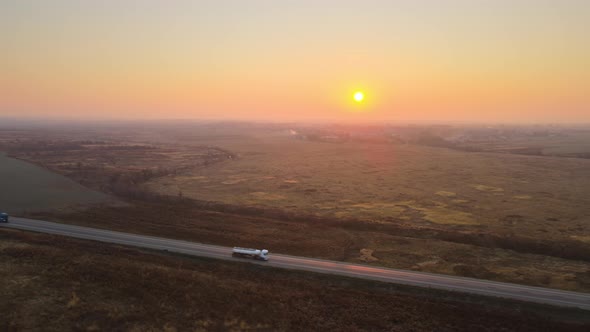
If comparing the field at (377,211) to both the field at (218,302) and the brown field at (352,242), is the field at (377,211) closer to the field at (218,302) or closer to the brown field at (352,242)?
the brown field at (352,242)

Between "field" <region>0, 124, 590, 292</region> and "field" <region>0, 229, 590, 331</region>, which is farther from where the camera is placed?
"field" <region>0, 124, 590, 292</region>

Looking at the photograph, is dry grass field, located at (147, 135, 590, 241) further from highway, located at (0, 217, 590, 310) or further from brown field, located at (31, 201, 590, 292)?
highway, located at (0, 217, 590, 310)

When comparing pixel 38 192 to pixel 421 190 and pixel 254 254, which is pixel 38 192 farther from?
pixel 421 190

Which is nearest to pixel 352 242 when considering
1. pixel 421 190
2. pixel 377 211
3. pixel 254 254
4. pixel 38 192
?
pixel 254 254

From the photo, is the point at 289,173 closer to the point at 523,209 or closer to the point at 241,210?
the point at 241,210

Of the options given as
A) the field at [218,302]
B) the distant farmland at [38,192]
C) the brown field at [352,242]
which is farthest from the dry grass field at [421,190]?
the field at [218,302]

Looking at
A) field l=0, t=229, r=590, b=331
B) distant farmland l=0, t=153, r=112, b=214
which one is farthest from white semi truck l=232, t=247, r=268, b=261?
distant farmland l=0, t=153, r=112, b=214

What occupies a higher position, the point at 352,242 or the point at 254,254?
the point at 254,254
